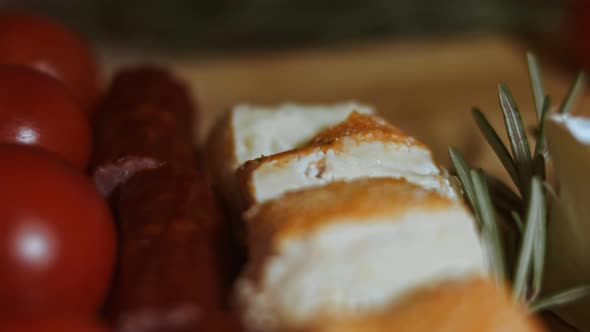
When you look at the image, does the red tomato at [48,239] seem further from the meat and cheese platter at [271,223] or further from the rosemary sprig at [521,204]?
the rosemary sprig at [521,204]

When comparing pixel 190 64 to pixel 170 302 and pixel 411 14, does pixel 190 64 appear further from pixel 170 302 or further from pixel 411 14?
pixel 170 302

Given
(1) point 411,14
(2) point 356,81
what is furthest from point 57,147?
(1) point 411,14

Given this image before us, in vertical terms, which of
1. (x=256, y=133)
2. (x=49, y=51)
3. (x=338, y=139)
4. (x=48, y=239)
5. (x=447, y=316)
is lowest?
(x=447, y=316)

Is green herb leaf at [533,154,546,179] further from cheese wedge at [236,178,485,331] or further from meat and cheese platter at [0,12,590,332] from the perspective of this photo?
cheese wedge at [236,178,485,331]

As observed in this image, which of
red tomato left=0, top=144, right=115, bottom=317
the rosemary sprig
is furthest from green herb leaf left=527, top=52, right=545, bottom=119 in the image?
red tomato left=0, top=144, right=115, bottom=317

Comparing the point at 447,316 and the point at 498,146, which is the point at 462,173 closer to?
the point at 498,146

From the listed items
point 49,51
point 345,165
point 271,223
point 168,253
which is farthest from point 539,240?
point 49,51

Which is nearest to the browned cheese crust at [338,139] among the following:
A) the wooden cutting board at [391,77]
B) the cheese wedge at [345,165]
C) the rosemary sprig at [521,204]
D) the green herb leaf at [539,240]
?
the cheese wedge at [345,165]

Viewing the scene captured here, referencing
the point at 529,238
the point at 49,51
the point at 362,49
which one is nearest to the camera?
the point at 529,238
